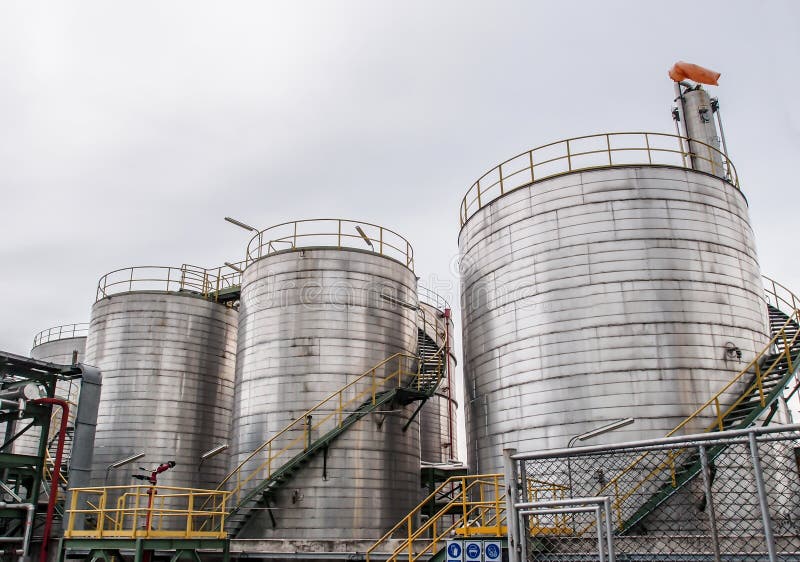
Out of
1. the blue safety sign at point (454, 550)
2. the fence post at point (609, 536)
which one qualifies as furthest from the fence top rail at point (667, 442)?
the blue safety sign at point (454, 550)

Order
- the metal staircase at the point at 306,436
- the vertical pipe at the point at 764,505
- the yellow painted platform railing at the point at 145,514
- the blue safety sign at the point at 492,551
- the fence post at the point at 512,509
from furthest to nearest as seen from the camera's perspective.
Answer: the metal staircase at the point at 306,436 → the yellow painted platform railing at the point at 145,514 → the blue safety sign at the point at 492,551 → the fence post at the point at 512,509 → the vertical pipe at the point at 764,505

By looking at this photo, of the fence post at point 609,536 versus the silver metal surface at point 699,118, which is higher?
the silver metal surface at point 699,118

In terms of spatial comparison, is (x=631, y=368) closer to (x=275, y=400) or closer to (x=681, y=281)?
(x=681, y=281)

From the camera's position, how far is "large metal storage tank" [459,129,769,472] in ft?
51.0

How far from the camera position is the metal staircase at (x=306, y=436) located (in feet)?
64.6

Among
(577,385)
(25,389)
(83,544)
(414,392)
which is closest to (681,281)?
(577,385)

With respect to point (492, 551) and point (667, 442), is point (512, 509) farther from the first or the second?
point (492, 551)

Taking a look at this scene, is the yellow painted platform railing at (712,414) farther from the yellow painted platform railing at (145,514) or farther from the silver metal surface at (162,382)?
the silver metal surface at (162,382)

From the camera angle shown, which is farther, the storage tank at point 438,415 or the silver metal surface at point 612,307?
the storage tank at point 438,415

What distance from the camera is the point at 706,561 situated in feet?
25.1

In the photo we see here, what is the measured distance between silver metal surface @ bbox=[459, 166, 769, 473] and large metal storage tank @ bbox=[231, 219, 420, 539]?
3.74 m

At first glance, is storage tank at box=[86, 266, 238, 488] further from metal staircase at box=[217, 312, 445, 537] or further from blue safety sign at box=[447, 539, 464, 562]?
blue safety sign at box=[447, 539, 464, 562]

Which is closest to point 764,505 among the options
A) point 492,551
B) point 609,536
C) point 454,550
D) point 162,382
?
point 609,536

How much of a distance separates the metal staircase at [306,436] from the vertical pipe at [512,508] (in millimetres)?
14151
